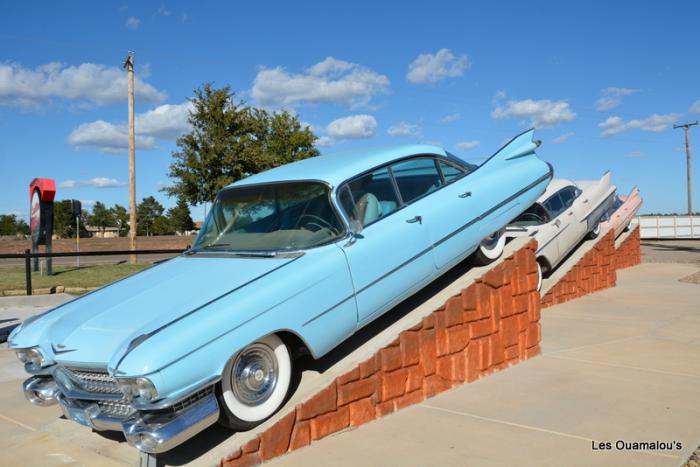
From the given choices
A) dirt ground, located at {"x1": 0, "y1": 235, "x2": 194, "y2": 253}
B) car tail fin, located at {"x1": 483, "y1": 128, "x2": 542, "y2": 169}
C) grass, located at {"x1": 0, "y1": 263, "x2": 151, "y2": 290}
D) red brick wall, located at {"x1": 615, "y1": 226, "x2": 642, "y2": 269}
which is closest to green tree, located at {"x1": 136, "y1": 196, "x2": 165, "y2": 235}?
dirt ground, located at {"x1": 0, "y1": 235, "x2": 194, "y2": 253}

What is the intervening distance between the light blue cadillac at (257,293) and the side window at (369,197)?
0.5 inches

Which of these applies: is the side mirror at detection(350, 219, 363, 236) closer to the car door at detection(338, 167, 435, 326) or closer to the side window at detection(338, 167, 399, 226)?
the car door at detection(338, 167, 435, 326)

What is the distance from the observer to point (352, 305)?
4320 mm

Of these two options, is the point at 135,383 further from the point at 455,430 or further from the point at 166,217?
the point at 166,217

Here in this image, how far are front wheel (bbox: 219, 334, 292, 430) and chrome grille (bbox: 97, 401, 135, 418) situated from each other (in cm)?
53

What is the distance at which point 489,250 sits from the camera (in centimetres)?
599

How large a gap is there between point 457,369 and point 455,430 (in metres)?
1.03

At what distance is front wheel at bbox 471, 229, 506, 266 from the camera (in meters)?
5.88

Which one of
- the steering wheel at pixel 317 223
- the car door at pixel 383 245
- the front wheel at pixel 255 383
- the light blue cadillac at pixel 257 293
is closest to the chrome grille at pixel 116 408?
the light blue cadillac at pixel 257 293

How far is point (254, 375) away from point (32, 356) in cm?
150

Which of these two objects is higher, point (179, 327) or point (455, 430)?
point (179, 327)

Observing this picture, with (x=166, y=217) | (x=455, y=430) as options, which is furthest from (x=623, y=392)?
(x=166, y=217)

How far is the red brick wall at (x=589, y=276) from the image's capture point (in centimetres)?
984

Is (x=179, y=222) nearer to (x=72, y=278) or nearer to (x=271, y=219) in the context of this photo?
(x=72, y=278)
